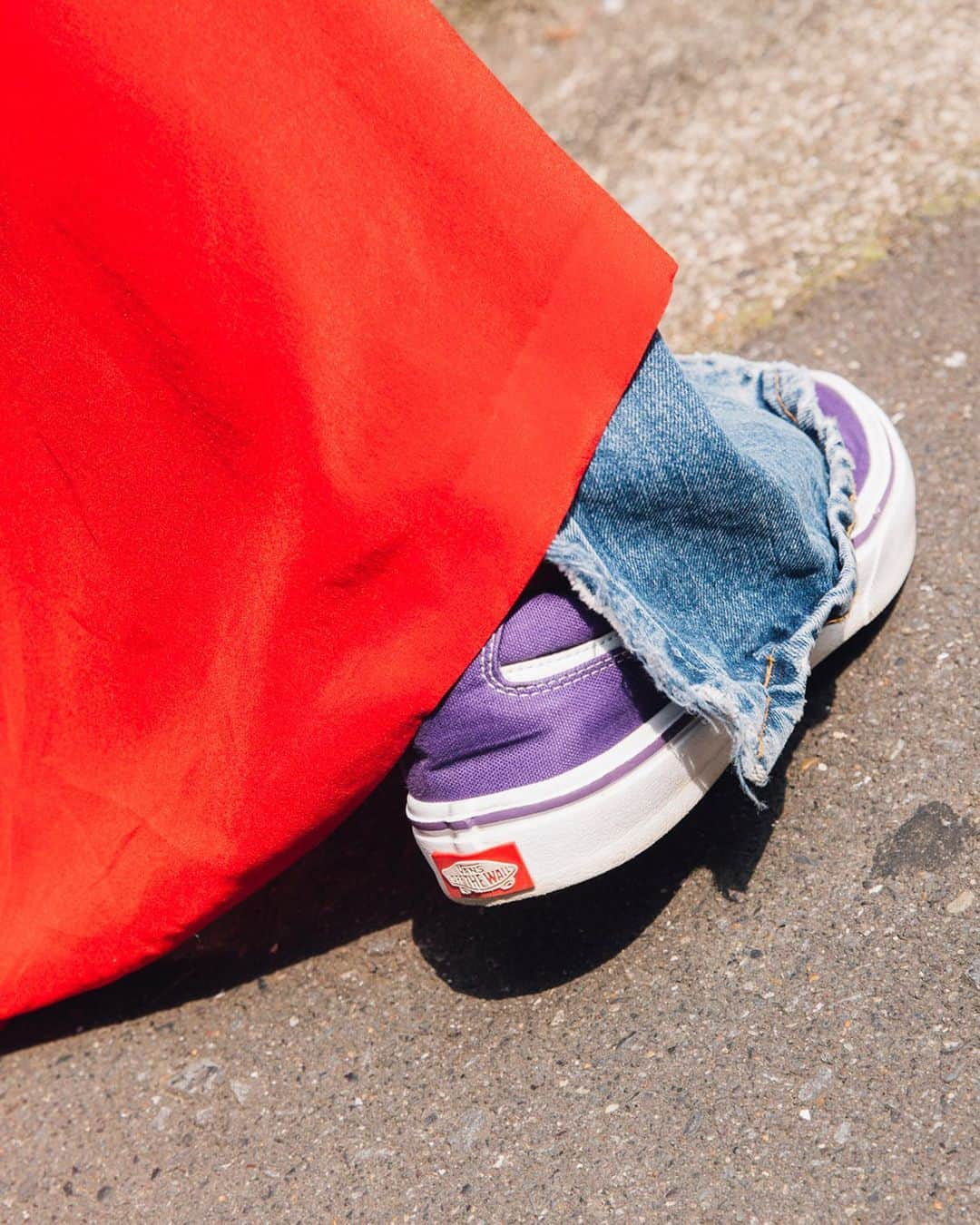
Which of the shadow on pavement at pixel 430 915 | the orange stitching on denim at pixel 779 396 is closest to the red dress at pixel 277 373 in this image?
the shadow on pavement at pixel 430 915

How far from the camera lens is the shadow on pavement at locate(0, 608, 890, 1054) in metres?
1.18

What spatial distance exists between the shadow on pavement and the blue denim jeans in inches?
6.4

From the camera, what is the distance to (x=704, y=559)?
1.10 metres

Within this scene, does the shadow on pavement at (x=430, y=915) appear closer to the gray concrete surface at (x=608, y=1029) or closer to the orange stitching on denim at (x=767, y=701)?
the gray concrete surface at (x=608, y=1029)

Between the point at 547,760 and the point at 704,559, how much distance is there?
0.22m

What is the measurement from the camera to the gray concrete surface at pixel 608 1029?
3.23 feet

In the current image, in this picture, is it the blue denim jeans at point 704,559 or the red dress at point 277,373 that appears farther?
the blue denim jeans at point 704,559

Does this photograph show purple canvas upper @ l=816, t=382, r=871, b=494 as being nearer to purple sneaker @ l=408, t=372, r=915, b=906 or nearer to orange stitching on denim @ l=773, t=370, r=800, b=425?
orange stitching on denim @ l=773, t=370, r=800, b=425

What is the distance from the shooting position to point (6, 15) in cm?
91

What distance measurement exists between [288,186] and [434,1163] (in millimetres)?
793

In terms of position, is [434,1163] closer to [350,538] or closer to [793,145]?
[350,538]

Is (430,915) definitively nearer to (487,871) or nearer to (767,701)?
(487,871)

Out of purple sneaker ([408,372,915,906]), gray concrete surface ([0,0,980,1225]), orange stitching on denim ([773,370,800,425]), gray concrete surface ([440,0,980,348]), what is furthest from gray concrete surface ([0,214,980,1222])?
gray concrete surface ([440,0,980,348])

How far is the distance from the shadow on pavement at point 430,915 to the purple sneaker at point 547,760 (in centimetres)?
12
